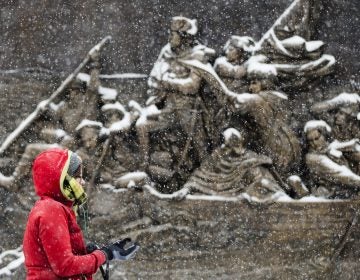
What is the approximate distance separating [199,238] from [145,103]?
1.36 meters

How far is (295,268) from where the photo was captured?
217 inches

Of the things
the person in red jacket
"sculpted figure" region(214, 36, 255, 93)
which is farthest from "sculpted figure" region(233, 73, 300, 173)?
the person in red jacket

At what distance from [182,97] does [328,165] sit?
4.81ft

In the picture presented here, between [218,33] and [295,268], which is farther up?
[218,33]

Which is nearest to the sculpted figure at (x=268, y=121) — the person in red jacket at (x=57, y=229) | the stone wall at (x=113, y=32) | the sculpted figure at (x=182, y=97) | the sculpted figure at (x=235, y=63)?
the sculpted figure at (x=235, y=63)

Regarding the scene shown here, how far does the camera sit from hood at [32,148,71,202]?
269 cm

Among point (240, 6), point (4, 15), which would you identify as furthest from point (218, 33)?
point (4, 15)

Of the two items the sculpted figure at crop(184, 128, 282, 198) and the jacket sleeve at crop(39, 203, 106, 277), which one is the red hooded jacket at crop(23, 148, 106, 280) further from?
the sculpted figure at crop(184, 128, 282, 198)

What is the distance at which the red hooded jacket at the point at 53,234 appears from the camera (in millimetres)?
2580

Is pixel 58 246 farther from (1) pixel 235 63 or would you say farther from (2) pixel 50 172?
(1) pixel 235 63

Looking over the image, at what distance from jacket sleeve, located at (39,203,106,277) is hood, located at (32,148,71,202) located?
11cm

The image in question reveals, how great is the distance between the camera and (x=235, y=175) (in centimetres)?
540

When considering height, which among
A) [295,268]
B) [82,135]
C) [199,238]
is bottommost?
[295,268]

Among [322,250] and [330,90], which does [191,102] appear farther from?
[322,250]
